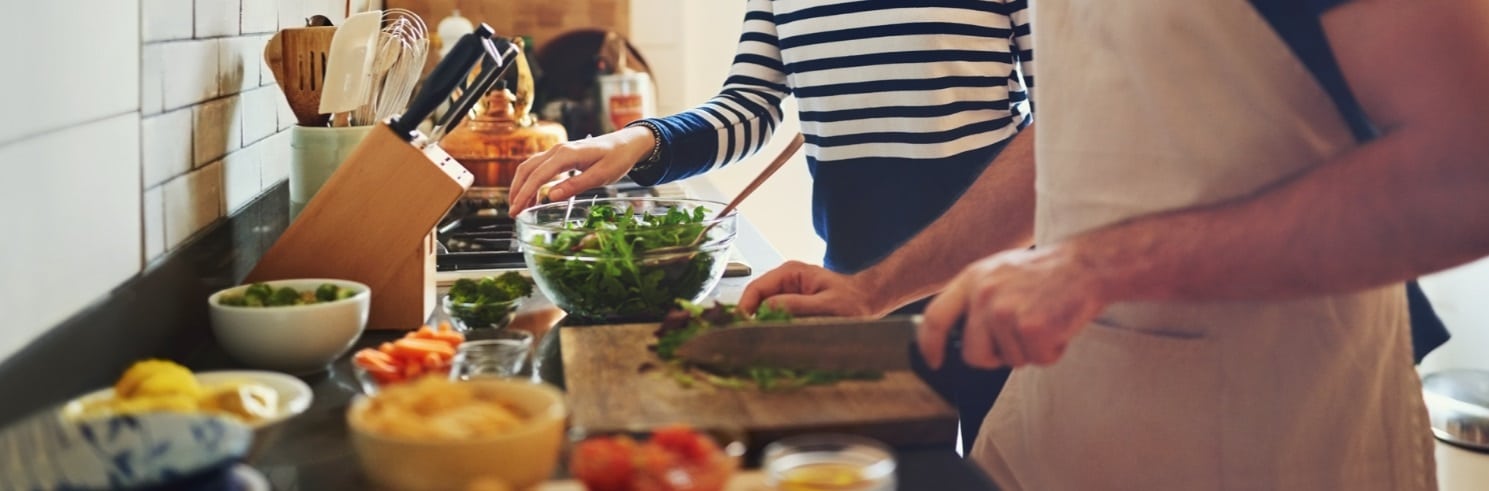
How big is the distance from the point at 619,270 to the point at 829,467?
58cm

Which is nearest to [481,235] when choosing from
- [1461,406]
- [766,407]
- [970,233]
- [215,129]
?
[215,129]

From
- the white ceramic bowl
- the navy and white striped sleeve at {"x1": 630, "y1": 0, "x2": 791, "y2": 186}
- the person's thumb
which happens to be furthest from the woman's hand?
the white ceramic bowl

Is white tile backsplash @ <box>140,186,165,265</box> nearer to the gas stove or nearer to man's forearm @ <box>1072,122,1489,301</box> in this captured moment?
the gas stove

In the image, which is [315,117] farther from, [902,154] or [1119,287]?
[1119,287]

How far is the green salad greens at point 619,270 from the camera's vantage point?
129 cm

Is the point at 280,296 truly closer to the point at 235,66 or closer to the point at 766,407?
the point at 235,66

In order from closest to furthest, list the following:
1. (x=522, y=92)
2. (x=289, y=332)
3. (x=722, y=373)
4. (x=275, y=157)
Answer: (x=722, y=373) → (x=289, y=332) → (x=275, y=157) → (x=522, y=92)

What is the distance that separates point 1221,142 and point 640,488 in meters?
0.57

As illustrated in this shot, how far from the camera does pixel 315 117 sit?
1.49 meters

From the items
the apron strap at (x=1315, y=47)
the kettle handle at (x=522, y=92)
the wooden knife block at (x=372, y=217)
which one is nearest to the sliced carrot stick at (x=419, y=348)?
the wooden knife block at (x=372, y=217)

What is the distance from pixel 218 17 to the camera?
1.34 metres

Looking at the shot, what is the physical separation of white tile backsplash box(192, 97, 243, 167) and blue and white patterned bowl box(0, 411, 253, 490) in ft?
2.01

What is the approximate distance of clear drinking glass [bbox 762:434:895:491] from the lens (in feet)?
2.29

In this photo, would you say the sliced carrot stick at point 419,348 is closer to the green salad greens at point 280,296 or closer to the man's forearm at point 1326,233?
the green salad greens at point 280,296
